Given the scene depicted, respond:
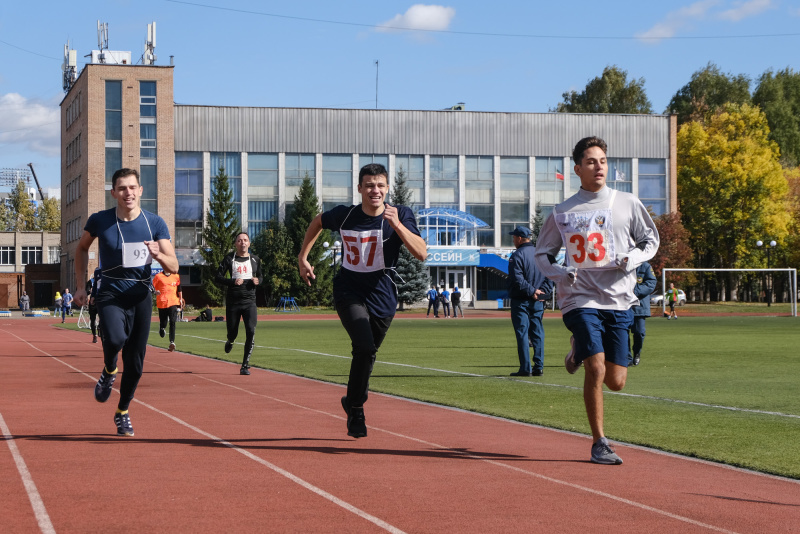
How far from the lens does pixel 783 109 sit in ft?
289

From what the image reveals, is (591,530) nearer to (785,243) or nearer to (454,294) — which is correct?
(454,294)

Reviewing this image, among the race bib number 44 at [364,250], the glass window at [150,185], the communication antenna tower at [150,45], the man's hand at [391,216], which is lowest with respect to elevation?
the race bib number 44 at [364,250]

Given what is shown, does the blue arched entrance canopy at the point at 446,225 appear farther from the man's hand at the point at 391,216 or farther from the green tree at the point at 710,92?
the man's hand at the point at 391,216

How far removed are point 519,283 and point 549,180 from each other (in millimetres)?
69954

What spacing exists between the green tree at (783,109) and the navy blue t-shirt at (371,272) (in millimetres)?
84990

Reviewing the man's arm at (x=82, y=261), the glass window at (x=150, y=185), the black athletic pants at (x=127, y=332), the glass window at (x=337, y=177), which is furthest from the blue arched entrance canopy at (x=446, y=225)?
the black athletic pants at (x=127, y=332)

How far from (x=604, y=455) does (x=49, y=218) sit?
422 feet

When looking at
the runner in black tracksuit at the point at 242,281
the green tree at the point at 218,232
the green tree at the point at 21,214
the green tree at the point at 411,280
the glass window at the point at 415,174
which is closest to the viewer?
the runner in black tracksuit at the point at 242,281

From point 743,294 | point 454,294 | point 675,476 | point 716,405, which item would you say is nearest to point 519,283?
point 716,405

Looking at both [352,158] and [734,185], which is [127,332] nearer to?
[352,158]

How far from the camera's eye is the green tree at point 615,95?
9162 centimetres

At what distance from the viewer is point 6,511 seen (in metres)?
5.53

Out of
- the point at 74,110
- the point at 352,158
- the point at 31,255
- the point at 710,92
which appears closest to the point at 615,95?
the point at 710,92

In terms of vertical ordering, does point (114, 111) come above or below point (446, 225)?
above
